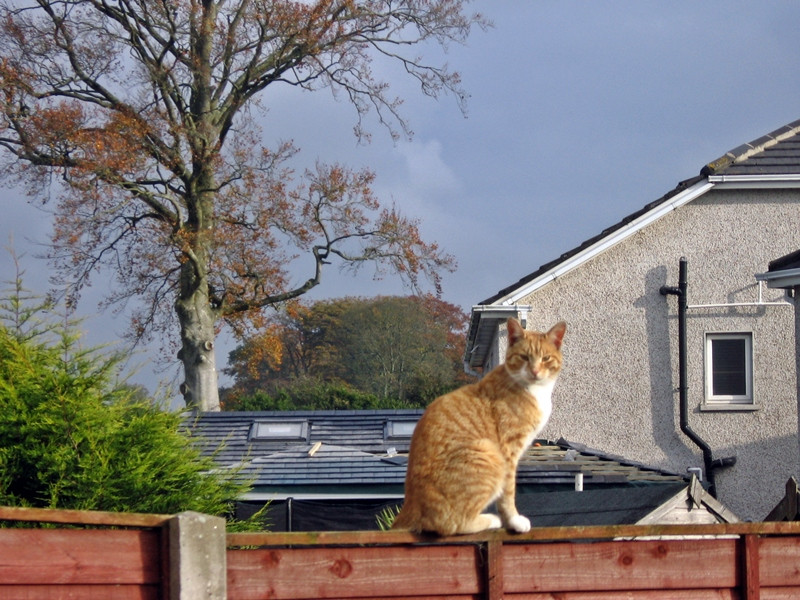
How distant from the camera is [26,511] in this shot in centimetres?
299

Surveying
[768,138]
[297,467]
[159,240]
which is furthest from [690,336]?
[159,240]

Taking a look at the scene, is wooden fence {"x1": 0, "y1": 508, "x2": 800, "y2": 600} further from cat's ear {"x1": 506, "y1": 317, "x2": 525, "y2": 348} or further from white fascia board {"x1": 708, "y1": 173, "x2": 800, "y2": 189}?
white fascia board {"x1": 708, "y1": 173, "x2": 800, "y2": 189}

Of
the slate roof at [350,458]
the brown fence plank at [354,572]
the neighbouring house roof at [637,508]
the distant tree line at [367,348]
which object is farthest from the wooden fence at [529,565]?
the distant tree line at [367,348]

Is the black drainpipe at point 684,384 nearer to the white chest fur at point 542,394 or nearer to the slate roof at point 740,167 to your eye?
the slate roof at point 740,167

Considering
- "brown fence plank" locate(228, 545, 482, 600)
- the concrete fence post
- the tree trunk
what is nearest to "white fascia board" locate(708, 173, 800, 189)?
the tree trunk

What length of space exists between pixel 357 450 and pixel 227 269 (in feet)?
35.1

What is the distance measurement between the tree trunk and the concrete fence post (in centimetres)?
1929

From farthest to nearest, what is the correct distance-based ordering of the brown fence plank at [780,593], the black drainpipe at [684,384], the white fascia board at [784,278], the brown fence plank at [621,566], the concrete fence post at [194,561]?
the black drainpipe at [684,384], the white fascia board at [784,278], the brown fence plank at [780,593], the brown fence plank at [621,566], the concrete fence post at [194,561]

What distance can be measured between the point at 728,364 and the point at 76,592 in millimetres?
15103

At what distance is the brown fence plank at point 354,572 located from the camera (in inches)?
132

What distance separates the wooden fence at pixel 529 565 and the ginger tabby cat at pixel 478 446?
0.57 ft

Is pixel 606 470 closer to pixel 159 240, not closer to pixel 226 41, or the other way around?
pixel 159 240

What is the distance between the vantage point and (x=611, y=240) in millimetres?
16109

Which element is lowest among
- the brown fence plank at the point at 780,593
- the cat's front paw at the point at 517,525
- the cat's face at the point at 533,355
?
the brown fence plank at the point at 780,593
